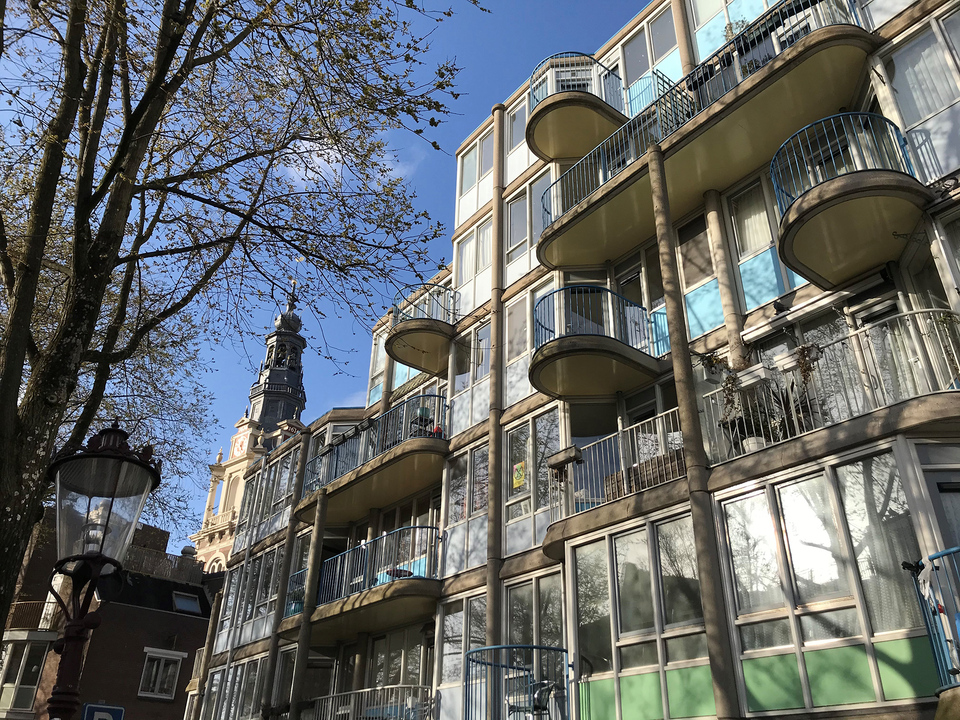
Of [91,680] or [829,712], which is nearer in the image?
[829,712]

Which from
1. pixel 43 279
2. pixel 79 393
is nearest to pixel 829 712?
pixel 43 279

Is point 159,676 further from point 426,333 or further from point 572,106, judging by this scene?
point 572,106

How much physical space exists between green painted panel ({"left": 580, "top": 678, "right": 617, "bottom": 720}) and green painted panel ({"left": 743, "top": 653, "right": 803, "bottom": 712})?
2.19m

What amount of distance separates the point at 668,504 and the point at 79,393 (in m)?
11.4

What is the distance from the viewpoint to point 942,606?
7.35 metres

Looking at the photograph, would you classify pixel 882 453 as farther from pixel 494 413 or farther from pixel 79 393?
pixel 79 393

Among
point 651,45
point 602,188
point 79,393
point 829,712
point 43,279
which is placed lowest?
point 829,712

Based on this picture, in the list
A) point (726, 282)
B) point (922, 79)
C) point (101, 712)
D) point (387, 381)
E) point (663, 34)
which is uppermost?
point (663, 34)

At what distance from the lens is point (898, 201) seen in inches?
404

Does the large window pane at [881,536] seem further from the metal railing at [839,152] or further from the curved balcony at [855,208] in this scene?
the metal railing at [839,152]

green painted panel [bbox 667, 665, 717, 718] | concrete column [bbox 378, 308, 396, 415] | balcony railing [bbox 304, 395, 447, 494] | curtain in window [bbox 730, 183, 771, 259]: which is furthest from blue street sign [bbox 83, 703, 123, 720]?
concrete column [bbox 378, 308, 396, 415]

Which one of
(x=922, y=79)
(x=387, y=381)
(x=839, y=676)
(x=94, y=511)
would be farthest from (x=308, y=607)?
(x=922, y=79)

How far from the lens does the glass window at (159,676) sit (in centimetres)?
3403

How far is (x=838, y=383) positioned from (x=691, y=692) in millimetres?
4453
